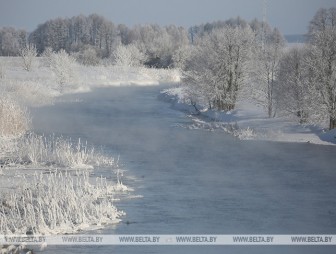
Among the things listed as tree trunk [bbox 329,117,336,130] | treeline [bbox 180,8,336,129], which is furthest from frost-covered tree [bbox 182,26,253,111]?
tree trunk [bbox 329,117,336,130]

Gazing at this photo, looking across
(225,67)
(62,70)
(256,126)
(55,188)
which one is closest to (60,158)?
(55,188)

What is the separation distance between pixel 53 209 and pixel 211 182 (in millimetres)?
8226

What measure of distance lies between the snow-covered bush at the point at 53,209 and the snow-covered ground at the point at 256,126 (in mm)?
17392

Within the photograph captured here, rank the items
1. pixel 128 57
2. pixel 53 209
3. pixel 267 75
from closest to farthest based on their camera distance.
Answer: pixel 53 209, pixel 267 75, pixel 128 57

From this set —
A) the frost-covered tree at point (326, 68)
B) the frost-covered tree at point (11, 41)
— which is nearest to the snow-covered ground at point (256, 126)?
the frost-covered tree at point (326, 68)

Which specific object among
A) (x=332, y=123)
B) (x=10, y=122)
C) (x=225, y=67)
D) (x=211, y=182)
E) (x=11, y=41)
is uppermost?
(x=11, y=41)

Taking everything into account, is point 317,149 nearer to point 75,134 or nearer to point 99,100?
point 75,134

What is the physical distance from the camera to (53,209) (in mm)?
14227

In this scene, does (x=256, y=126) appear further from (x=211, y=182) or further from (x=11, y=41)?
(x=11, y=41)

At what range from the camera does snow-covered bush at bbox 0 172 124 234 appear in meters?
13.7

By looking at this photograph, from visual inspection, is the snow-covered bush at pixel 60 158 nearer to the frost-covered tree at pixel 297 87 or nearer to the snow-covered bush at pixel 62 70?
the frost-covered tree at pixel 297 87

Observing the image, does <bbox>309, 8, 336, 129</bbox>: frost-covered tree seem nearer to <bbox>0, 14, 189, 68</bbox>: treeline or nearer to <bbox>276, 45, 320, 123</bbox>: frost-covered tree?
<bbox>276, 45, 320, 123</bbox>: frost-covered tree

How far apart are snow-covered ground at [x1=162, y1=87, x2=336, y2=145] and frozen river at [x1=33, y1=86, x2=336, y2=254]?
4.66 feet

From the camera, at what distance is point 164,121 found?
4081cm
